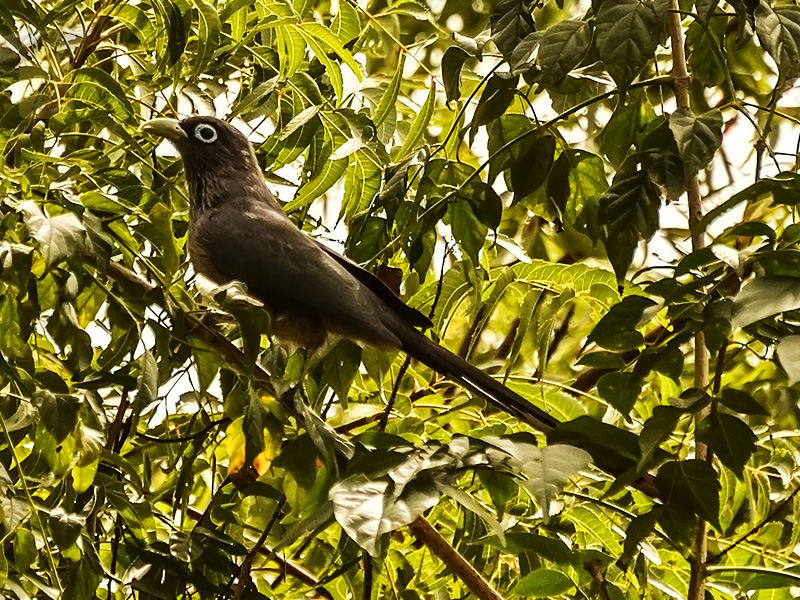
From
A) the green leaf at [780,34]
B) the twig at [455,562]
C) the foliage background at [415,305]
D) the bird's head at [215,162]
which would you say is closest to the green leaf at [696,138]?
the foliage background at [415,305]

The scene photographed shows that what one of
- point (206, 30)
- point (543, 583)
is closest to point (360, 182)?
point (206, 30)

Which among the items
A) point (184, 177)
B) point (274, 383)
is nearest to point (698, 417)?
point (274, 383)

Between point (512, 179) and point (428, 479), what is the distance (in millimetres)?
584

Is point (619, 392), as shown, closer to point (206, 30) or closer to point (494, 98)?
point (494, 98)

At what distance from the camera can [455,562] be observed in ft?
5.27

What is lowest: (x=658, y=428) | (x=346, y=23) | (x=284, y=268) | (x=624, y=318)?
(x=658, y=428)

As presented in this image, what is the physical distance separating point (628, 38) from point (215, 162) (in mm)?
1574

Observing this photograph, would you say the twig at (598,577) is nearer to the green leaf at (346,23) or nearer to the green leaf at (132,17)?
the green leaf at (346,23)

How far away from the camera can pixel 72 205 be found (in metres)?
1.41

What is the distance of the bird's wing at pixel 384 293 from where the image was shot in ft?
6.59

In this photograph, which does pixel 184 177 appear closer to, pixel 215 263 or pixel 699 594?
pixel 215 263

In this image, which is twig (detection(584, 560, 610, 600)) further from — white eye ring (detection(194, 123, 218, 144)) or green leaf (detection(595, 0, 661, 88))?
white eye ring (detection(194, 123, 218, 144))

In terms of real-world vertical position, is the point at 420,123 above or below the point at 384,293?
above

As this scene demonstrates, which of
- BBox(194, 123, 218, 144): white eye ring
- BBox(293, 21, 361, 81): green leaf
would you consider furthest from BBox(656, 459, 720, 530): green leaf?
BBox(194, 123, 218, 144): white eye ring
